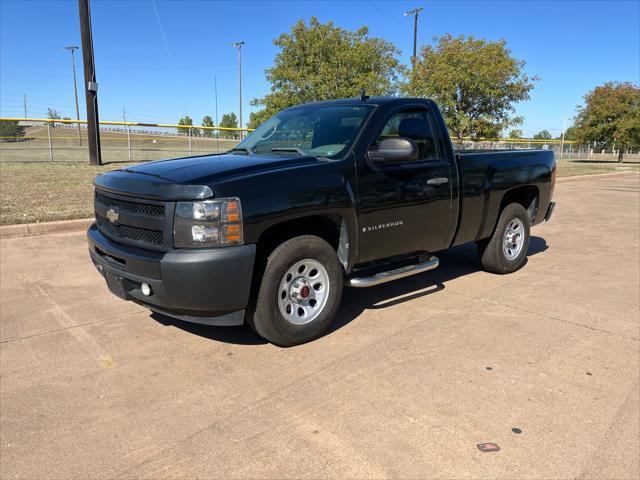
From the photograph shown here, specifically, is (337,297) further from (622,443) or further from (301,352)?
(622,443)

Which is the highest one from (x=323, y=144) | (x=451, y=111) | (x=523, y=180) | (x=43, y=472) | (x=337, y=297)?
(x=451, y=111)

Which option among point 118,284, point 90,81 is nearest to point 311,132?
point 118,284

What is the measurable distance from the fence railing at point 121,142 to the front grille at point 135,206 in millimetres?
17183

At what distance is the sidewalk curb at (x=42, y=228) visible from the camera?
7.53 m

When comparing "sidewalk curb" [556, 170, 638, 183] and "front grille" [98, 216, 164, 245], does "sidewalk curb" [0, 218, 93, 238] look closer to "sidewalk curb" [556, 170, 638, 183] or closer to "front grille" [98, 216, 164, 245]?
"front grille" [98, 216, 164, 245]

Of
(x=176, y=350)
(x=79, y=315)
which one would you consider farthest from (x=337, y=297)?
(x=79, y=315)

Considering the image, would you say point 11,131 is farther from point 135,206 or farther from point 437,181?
point 437,181

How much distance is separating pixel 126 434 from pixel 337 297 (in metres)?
1.86

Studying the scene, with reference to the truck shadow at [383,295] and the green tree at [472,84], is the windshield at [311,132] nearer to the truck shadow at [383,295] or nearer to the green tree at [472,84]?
the truck shadow at [383,295]

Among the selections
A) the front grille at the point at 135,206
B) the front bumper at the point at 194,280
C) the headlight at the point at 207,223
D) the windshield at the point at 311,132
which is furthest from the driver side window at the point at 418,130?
the front grille at the point at 135,206

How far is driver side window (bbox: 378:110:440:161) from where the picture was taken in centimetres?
471

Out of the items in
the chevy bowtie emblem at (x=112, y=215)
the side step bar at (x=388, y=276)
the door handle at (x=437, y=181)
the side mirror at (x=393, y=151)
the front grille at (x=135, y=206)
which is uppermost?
the side mirror at (x=393, y=151)

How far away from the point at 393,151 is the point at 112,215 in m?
2.25

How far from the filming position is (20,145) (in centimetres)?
2264
